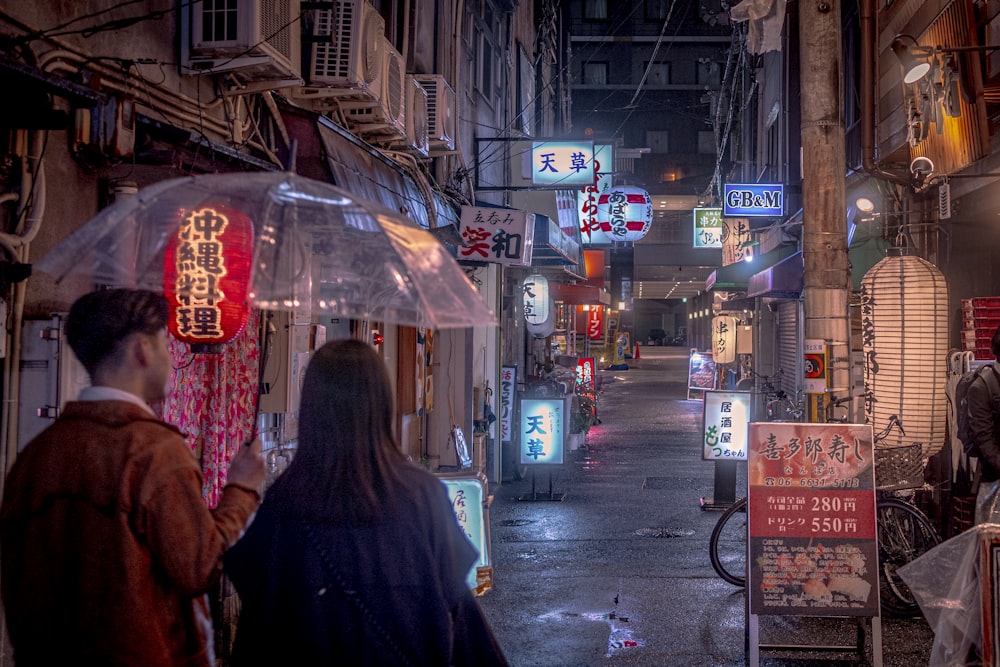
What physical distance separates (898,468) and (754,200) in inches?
453

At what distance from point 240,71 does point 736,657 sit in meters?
5.83

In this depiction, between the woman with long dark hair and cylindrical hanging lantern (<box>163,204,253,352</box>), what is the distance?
8.45 feet

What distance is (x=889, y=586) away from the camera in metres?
7.82

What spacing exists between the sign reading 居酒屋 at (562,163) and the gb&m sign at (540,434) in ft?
15.4

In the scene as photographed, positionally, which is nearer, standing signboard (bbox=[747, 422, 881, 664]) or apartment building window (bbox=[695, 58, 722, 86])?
standing signboard (bbox=[747, 422, 881, 664])

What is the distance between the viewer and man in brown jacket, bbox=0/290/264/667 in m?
2.75

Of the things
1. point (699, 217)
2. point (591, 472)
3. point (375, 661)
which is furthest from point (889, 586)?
point (699, 217)

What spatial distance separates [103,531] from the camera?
2746 millimetres

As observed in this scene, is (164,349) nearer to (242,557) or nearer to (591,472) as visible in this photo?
(242,557)

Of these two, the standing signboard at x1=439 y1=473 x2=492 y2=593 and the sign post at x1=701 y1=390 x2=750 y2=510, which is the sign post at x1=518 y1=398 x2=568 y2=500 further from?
the standing signboard at x1=439 y1=473 x2=492 y2=593

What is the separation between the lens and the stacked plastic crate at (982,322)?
390 inches

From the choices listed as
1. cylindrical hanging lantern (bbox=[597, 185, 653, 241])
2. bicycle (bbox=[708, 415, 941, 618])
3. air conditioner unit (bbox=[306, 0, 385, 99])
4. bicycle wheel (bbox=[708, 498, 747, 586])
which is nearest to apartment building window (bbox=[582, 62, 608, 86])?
cylindrical hanging lantern (bbox=[597, 185, 653, 241])

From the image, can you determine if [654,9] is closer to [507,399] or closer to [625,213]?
[625,213]

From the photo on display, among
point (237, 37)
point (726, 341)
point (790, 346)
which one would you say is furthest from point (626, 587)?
point (726, 341)
